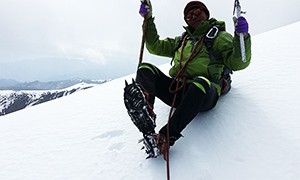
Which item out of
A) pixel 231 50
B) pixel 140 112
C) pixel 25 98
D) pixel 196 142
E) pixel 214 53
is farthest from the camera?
pixel 25 98

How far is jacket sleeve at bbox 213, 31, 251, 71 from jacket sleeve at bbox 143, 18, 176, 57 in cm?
63

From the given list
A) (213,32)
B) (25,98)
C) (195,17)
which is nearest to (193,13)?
(195,17)

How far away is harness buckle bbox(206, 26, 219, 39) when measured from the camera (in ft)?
9.58

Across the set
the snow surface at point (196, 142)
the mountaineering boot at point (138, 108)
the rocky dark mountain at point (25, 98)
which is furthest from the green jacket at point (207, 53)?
the rocky dark mountain at point (25, 98)

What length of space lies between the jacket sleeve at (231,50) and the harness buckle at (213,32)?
0.17ft

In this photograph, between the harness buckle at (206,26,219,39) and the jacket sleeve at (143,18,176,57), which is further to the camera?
the jacket sleeve at (143,18,176,57)

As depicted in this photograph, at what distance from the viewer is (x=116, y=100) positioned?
4723mm

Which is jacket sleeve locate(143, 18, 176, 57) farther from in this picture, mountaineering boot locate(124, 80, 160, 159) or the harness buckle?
mountaineering boot locate(124, 80, 160, 159)

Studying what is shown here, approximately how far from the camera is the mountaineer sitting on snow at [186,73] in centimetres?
236

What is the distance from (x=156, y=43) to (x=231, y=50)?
2.97 feet

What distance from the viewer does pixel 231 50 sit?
2.76 m

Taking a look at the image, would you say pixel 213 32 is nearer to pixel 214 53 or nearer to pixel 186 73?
pixel 214 53

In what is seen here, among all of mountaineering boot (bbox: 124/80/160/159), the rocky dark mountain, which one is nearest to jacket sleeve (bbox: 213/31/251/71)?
mountaineering boot (bbox: 124/80/160/159)

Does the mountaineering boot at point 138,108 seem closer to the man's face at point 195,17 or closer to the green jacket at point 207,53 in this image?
the green jacket at point 207,53
